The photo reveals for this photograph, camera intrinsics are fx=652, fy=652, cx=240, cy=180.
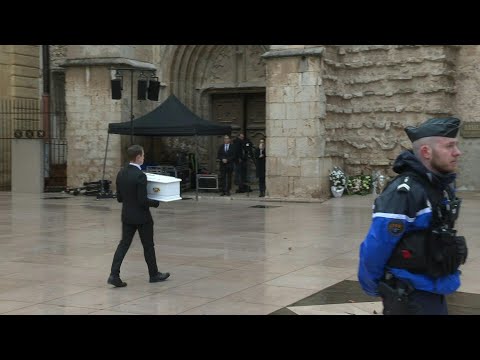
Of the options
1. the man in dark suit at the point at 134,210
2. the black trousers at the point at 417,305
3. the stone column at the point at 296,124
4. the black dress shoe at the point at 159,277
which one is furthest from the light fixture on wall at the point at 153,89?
the black trousers at the point at 417,305

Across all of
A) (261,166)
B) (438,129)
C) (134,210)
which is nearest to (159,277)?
(134,210)

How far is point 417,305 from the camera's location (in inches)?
138

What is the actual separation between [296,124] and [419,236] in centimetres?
1414

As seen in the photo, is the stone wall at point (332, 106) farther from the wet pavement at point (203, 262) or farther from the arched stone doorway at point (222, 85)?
the wet pavement at point (203, 262)

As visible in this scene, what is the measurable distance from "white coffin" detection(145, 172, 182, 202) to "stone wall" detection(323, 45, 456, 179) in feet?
36.2

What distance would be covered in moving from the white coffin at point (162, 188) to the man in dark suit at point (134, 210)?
93 millimetres

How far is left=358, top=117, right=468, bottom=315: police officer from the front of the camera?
346cm

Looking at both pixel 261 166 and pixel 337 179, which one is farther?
pixel 261 166

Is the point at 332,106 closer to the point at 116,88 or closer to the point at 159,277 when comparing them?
the point at 116,88

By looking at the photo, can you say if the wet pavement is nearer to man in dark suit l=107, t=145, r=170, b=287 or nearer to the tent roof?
man in dark suit l=107, t=145, r=170, b=287

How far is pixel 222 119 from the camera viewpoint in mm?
22562

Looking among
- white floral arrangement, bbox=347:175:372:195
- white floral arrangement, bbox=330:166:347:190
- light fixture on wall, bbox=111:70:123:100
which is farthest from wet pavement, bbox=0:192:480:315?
light fixture on wall, bbox=111:70:123:100

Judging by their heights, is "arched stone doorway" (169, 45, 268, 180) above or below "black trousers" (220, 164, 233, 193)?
above

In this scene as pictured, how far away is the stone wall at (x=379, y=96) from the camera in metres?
17.9
